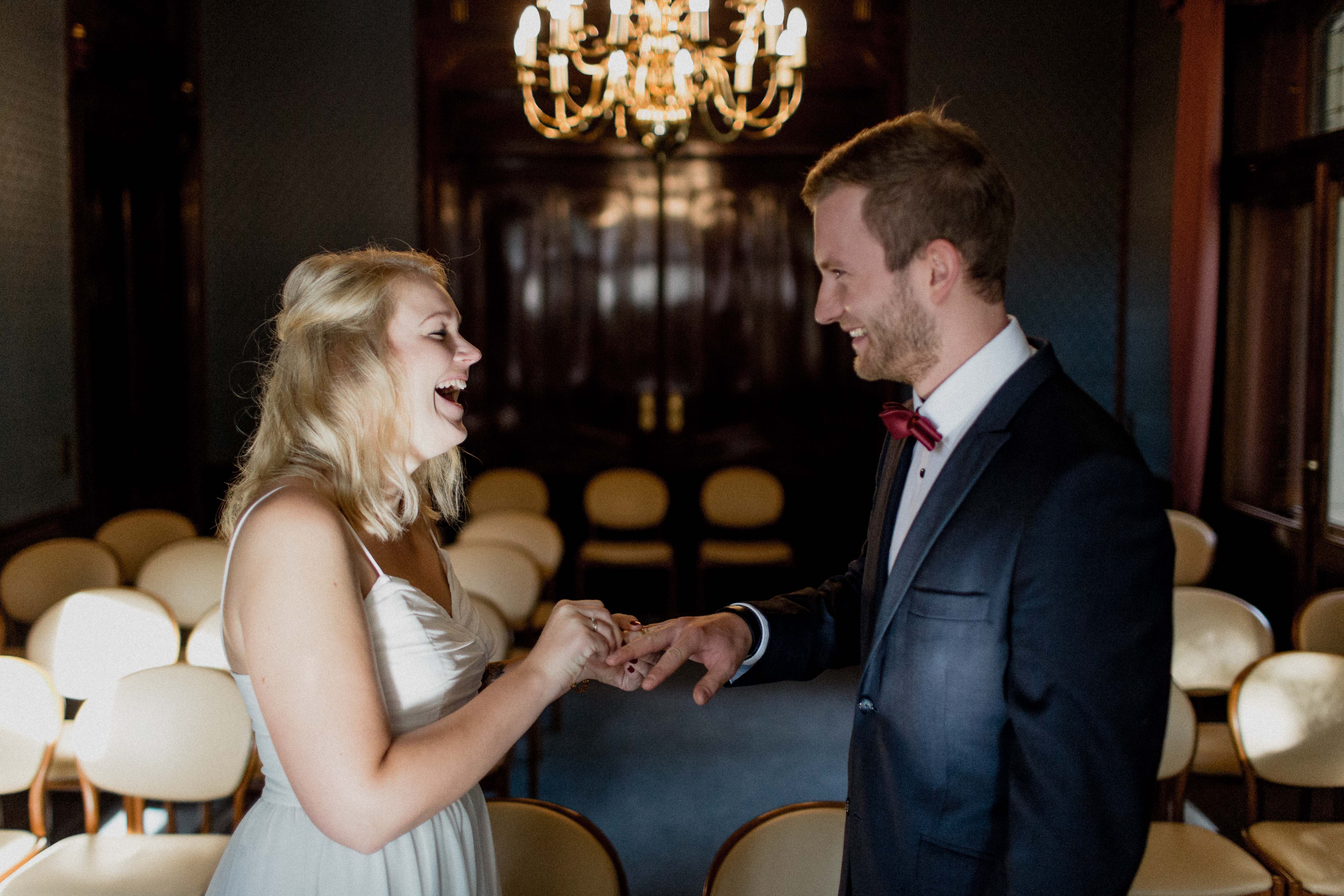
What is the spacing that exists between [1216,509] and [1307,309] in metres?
1.21

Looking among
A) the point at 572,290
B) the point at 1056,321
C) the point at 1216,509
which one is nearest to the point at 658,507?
the point at 572,290

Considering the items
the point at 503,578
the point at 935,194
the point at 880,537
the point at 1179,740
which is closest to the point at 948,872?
the point at 880,537

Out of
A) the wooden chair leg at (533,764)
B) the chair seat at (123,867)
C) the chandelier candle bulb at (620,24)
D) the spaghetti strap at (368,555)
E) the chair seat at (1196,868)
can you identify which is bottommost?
the wooden chair leg at (533,764)

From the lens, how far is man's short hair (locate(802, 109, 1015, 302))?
5.04 ft

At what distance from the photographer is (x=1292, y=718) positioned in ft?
9.63

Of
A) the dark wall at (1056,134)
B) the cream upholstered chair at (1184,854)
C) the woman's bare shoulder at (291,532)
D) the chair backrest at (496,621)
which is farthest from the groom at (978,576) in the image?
the dark wall at (1056,134)

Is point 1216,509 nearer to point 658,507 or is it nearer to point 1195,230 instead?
point 1195,230

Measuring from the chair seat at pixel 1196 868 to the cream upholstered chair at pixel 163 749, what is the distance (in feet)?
7.61

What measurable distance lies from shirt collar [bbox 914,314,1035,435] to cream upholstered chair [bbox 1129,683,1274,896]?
1.26 metres

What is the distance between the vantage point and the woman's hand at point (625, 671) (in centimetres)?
183

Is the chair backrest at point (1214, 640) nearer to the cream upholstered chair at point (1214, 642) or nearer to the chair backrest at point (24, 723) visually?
the cream upholstered chair at point (1214, 642)

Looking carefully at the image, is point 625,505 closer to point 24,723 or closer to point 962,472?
point 24,723

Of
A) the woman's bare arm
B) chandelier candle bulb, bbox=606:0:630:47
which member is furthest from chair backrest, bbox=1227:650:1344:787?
chandelier candle bulb, bbox=606:0:630:47

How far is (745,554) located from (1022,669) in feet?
15.9
